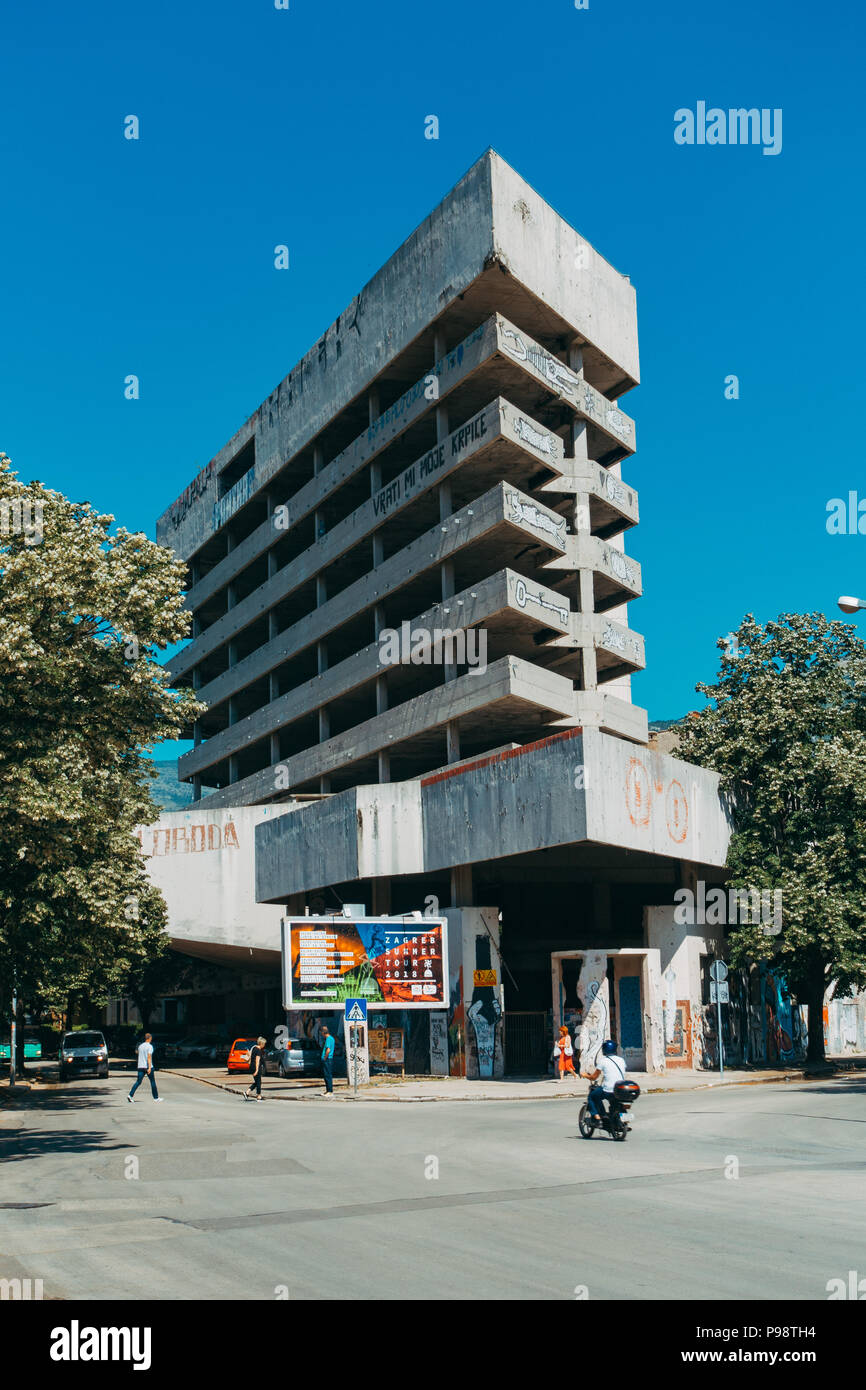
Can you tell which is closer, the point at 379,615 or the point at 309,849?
the point at 309,849

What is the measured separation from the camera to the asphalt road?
9836 millimetres

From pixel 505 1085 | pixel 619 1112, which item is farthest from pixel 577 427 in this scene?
pixel 619 1112

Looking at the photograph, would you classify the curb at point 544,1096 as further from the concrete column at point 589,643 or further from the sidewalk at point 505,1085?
the concrete column at point 589,643

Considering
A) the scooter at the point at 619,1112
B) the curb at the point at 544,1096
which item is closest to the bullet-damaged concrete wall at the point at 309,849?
the curb at the point at 544,1096

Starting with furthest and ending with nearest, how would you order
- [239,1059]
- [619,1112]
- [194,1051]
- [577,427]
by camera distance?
[194,1051] → [577,427] → [239,1059] → [619,1112]

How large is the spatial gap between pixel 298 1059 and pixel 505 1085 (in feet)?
29.2

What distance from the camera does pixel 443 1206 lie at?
561 inches

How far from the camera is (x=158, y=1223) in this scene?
1330 cm

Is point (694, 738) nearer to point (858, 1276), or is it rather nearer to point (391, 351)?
point (391, 351)

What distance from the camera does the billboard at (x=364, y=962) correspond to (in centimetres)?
3709

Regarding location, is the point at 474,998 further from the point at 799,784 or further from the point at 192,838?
the point at 192,838

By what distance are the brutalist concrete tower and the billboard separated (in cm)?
1429

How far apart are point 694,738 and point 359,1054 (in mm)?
16327
